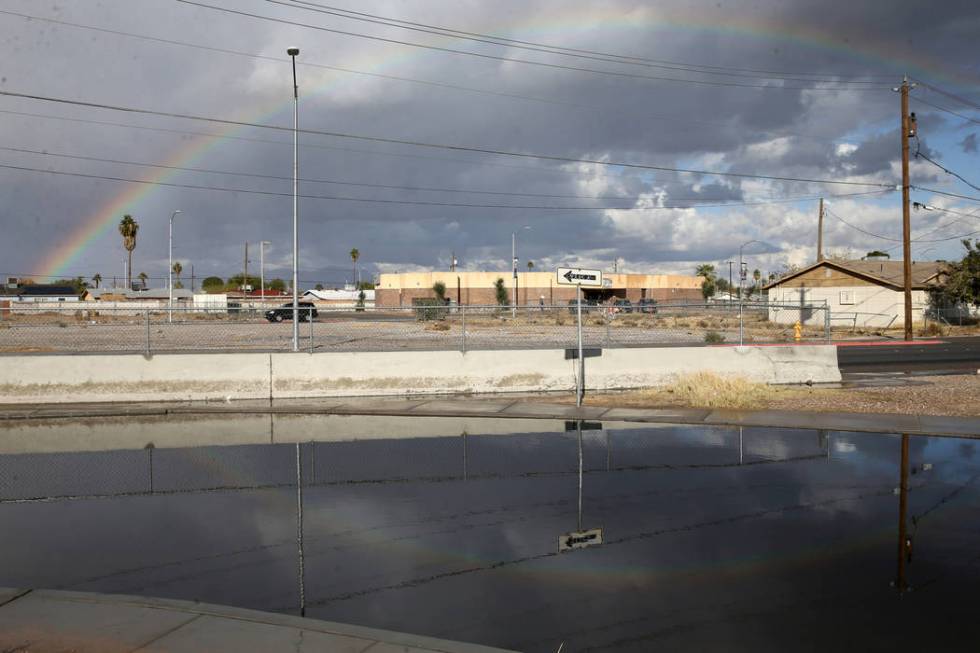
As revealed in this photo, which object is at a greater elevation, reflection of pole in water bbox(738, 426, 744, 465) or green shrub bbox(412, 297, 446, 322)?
green shrub bbox(412, 297, 446, 322)

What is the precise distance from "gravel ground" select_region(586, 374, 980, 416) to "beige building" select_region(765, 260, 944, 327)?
35893 millimetres

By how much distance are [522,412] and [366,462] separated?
5270 millimetres

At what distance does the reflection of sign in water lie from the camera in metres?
7.30

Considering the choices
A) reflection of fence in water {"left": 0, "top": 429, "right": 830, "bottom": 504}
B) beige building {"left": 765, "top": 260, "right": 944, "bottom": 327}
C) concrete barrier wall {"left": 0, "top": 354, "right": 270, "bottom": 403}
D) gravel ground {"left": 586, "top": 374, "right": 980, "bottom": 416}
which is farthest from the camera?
beige building {"left": 765, "top": 260, "right": 944, "bottom": 327}

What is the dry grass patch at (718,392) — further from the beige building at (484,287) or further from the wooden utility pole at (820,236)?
the beige building at (484,287)

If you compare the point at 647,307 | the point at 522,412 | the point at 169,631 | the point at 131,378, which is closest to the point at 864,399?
the point at 647,307

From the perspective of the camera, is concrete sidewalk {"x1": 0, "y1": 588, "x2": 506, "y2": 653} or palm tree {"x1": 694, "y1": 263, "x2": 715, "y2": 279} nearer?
concrete sidewalk {"x1": 0, "y1": 588, "x2": 506, "y2": 653}

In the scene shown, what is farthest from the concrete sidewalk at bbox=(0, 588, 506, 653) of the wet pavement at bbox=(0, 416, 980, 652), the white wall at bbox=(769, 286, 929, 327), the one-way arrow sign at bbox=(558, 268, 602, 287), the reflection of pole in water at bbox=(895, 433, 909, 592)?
the white wall at bbox=(769, 286, 929, 327)

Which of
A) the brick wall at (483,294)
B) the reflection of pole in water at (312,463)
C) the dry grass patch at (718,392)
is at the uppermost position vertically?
the brick wall at (483,294)

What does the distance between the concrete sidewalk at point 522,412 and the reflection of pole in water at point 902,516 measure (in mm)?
1556

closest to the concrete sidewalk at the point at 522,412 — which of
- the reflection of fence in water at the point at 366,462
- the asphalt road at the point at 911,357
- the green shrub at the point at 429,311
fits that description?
the reflection of fence in water at the point at 366,462

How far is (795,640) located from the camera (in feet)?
17.2

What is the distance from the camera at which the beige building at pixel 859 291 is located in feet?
185

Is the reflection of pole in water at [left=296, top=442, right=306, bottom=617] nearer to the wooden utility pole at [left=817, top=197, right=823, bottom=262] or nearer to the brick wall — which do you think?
the wooden utility pole at [left=817, top=197, right=823, bottom=262]
